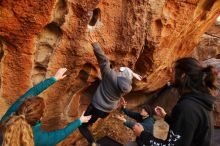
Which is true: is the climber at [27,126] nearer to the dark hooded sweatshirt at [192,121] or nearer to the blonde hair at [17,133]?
the blonde hair at [17,133]

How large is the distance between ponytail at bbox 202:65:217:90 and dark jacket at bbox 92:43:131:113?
1.64 m

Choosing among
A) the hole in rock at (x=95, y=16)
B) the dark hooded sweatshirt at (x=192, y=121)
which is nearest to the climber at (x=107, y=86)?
the hole in rock at (x=95, y=16)

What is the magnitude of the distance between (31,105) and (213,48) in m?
7.89

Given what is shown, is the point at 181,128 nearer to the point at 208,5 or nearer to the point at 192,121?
the point at 192,121

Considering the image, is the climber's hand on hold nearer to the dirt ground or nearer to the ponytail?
the dirt ground

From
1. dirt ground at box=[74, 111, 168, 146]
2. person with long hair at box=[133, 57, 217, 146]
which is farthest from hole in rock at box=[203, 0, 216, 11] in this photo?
person with long hair at box=[133, 57, 217, 146]

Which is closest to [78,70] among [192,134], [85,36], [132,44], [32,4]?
[85,36]

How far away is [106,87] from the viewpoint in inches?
192

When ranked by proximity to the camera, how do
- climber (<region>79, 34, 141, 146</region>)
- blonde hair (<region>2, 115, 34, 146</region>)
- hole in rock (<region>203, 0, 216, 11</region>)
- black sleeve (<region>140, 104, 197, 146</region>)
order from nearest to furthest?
blonde hair (<region>2, 115, 34, 146</region>) < black sleeve (<region>140, 104, 197, 146</region>) < climber (<region>79, 34, 141, 146</region>) < hole in rock (<region>203, 0, 216, 11</region>)

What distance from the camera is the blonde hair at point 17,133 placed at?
276 cm

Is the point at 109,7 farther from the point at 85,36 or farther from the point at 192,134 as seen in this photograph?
the point at 192,134

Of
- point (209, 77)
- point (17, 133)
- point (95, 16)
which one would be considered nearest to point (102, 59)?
point (95, 16)

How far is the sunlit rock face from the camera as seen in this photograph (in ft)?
15.6

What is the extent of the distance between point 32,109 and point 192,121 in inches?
51.8
